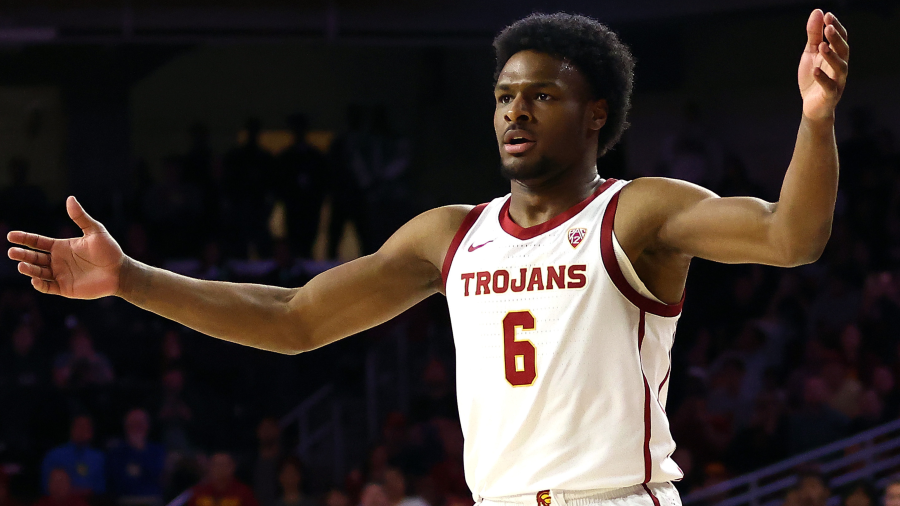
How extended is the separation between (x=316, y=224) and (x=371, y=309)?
738 centimetres

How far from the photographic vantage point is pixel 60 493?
8.45 m

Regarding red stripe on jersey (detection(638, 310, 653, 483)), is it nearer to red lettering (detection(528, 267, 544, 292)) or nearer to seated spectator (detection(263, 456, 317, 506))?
red lettering (detection(528, 267, 544, 292))

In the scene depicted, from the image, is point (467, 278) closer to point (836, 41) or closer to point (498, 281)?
point (498, 281)

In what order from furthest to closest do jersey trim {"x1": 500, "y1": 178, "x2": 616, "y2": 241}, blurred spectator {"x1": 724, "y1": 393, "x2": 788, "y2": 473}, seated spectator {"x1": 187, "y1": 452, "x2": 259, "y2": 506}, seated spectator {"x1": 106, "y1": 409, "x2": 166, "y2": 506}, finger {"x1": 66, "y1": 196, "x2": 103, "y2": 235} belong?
seated spectator {"x1": 106, "y1": 409, "x2": 166, "y2": 506}, blurred spectator {"x1": 724, "y1": 393, "x2": 788, "y2": 473}, seated spectator {"x1": 187, "y1": 452, "x2": 259, "y2": 506}, finger {"x1": 66, "y1": 196, "x2": 103, "y2": 235}, jersey trim {"x1": 500, "y1": 178, "x2": 616, "y2": 241}

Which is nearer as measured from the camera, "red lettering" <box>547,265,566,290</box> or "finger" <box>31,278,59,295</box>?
"red lettering" <box>547,265,566,290</box>

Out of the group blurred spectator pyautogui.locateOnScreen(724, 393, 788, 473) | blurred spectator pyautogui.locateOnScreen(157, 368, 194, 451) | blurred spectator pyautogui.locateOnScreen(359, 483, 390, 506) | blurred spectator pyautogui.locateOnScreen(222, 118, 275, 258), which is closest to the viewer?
blurred spectator pyautogui.locateOnScreen(359, 483, 390, 506)

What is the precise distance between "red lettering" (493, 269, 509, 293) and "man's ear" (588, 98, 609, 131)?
0.50m

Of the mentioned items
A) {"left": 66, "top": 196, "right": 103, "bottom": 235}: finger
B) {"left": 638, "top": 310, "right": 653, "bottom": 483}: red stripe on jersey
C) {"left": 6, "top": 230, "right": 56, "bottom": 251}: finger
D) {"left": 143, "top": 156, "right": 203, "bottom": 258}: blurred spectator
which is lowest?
{"left": 638, "top": 310, "right": 653, "bottom": 483}: red stripe on jersey

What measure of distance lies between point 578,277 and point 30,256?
63.7 inches

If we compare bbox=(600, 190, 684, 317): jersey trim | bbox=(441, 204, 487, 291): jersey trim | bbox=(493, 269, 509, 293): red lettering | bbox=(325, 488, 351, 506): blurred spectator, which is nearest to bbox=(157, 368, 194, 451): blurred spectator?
bbox=(325, 488, 351, 506): blurred spectator

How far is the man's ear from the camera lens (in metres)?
3.33

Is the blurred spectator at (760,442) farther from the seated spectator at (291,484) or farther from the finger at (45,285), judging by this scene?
the finger at (45,285)


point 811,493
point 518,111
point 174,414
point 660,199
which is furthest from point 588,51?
point 174,414

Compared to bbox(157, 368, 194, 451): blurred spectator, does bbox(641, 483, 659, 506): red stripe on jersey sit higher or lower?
lower
